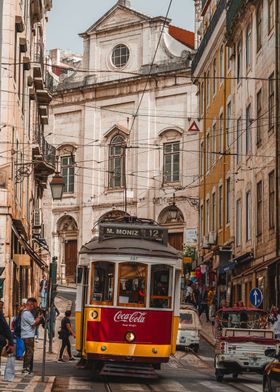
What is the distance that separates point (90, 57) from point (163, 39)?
19.7 ft

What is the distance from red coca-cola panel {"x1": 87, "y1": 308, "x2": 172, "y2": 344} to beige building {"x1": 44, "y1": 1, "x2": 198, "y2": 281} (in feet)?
144

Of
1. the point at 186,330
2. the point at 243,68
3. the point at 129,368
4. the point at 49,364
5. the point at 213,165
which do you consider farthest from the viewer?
the point at 213,165

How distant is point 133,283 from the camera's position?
21500 mm

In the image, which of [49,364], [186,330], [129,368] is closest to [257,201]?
[186,330]

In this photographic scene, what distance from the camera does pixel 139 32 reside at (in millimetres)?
71250

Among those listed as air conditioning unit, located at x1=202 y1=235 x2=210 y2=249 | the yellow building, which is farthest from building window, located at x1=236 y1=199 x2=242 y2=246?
air conditioning unit, located at x1=202 y1=235 x2=210 y2=249

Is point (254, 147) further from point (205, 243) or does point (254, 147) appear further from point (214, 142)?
point (205, 243)

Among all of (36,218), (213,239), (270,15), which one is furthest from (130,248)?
(36,218)

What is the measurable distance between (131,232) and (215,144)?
27036 mm

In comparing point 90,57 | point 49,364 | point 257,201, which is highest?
point 90,57

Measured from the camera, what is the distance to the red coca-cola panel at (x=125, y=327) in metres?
21.2

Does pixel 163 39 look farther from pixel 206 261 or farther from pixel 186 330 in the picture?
pixel 186 330

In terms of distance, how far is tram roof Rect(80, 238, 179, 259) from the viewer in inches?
849

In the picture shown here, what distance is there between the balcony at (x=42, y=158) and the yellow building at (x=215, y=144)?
7696 millimetres
